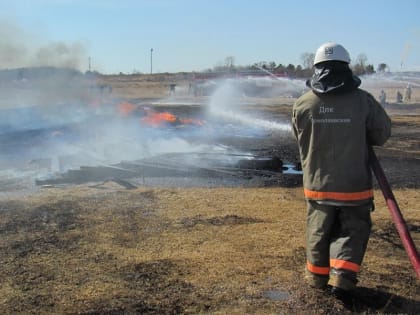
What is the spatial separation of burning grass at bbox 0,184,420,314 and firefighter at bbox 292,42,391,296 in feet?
1.09

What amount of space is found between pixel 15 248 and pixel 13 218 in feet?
4.18

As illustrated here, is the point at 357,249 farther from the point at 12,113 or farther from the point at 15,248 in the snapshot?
the point at 12,113

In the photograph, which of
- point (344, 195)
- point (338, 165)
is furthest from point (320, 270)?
point (338, 165)

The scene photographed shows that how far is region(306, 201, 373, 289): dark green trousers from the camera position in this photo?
3.81 meters

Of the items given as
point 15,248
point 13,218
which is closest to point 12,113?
point 13,218

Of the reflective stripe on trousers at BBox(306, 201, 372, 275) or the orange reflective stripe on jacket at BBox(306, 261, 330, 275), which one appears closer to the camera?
the reflective stripe on trousers at BBox(306, 201, 372, 275)

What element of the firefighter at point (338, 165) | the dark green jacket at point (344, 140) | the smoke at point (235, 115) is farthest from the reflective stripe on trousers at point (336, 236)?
the smoke at point (235, 115)

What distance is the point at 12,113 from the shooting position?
67.6ft

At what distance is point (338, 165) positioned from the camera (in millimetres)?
3943

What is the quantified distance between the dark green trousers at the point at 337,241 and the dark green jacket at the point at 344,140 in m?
0.12

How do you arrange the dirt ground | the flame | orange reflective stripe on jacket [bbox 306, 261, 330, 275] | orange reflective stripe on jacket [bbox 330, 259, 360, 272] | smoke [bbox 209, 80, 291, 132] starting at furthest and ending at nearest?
smoke [bbox 209, 80, 291, 132] < the flame < orange reflective stripe on jacket [bbox 306, 261, 330, 275] < the dirt ground < orange reflective stripe on jacket [bbox 330, 259, 360, 272]

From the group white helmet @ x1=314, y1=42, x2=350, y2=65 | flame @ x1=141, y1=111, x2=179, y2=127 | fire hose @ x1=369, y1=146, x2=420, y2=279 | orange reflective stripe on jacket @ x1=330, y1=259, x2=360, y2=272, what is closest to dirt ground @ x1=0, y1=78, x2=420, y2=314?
orange reflective stripe on jacket @ x1=330, y1=259, x2=360, y2=272

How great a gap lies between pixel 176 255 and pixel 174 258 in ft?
0.29

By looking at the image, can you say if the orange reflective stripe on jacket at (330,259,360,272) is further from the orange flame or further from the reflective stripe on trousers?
the orange flame
